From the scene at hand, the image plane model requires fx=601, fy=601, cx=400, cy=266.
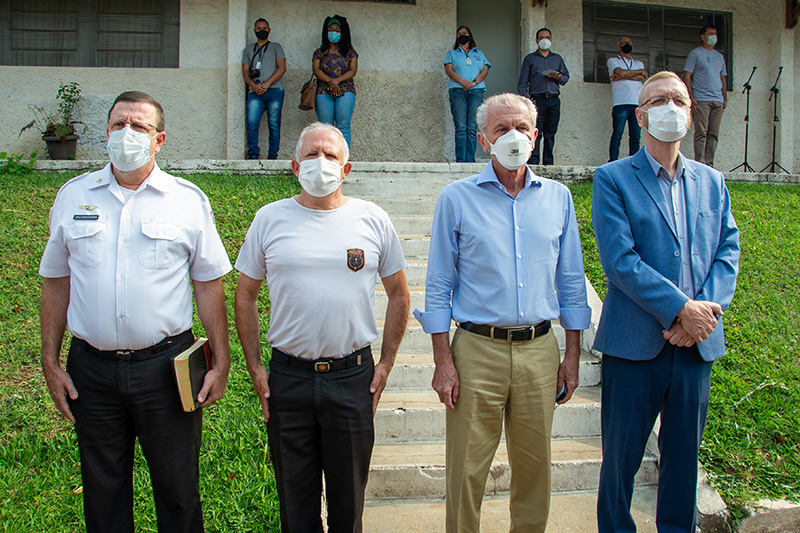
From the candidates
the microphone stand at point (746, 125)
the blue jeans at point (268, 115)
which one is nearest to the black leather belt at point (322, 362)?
the blue jeans at point (268, 115)

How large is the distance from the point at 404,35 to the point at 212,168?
13.3 ft

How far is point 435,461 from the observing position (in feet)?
11.2

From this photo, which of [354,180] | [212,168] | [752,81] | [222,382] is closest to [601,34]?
[752,81]

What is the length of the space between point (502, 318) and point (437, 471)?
1.29m

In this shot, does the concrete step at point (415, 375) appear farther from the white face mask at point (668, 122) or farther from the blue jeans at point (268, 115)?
the blue jeans at point (268, 115)

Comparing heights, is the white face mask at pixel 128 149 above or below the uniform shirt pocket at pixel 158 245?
above

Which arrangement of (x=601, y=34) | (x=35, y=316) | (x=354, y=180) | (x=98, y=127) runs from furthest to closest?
1. (x=601, y=34)
2. (x=98, y=127)
3. (x=354, y=180)
4. (x=35, y=316)

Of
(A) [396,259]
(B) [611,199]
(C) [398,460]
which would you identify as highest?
(B) [611,199]

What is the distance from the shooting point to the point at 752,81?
420 inches

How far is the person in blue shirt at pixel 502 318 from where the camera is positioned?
250 centimetres

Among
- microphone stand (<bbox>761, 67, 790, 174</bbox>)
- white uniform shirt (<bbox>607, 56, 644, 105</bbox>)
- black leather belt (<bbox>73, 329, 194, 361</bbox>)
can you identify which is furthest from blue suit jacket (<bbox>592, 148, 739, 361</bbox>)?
microphone stand (<bbox>761, 67, 790, 174</bbox>)

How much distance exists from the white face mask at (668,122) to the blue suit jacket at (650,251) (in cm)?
12

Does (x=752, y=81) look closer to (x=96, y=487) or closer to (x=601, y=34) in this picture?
(x=601, y=34)

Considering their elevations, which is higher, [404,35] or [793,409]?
[404,35]
